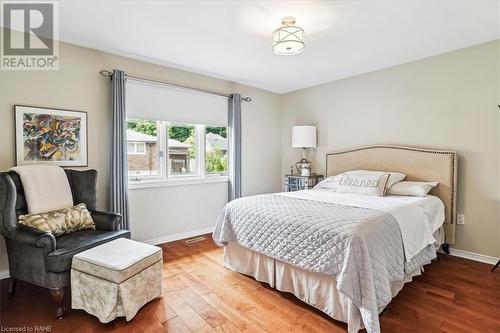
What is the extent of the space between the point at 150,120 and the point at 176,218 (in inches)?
55.6

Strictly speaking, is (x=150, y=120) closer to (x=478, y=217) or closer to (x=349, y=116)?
(x=349, y=116)

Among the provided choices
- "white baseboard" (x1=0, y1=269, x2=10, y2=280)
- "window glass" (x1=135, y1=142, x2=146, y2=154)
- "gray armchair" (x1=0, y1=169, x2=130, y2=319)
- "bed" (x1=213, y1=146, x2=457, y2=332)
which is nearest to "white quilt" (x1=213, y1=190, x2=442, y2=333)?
"bed" (x1=213, y1=146, x2=457, y2=332)

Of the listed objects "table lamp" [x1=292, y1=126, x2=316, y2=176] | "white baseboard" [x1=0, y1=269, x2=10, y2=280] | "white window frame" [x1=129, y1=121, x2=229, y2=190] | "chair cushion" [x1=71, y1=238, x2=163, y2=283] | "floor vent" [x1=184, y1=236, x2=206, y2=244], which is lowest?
"floor vent" [x1=184, y1=236, x2=206, y2=244]

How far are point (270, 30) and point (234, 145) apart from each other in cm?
195

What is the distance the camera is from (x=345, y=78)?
4.10 metres

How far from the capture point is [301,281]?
2137 mm

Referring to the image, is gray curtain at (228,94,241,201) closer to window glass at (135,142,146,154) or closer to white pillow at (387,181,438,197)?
window glass at (135,142,146,154)

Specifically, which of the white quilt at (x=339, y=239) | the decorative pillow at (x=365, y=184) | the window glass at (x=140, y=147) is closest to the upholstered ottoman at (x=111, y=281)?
the white quilt at (x=339, y=239)

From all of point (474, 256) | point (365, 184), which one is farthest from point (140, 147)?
point (474, 256)

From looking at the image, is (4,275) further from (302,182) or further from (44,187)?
(302,182)

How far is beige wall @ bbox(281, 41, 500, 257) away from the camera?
286 centimetres

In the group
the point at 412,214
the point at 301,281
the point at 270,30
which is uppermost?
the point at 270,30

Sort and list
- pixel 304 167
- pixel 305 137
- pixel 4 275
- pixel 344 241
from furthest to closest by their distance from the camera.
Answer: pixel 304 167 → pixel 305 137 → pixel 4 275 → pixel 344 241

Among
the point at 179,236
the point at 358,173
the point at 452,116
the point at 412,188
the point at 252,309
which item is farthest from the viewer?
the point at 179,236
